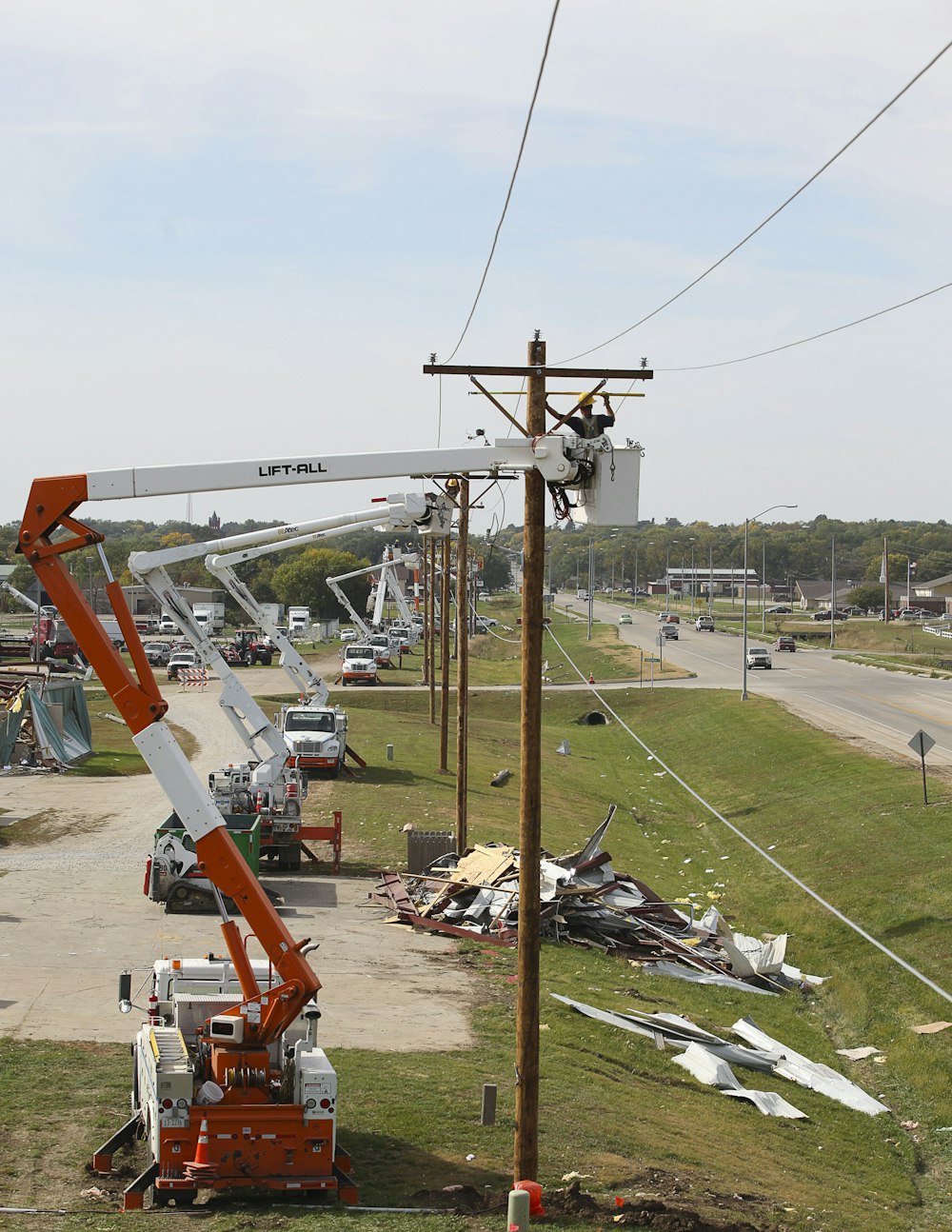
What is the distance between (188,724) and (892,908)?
29.2 m

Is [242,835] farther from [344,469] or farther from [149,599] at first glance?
[149,599]

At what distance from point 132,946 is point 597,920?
7.72 m

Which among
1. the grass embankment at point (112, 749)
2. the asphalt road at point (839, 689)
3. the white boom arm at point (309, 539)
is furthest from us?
the asphalt road at point (839, 689)

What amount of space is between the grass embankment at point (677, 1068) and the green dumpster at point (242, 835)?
432cm

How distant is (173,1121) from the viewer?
38.4 feet

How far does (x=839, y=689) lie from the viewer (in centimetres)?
6806

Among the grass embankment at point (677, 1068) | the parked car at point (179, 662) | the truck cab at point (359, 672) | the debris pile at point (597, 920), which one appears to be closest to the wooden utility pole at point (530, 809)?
the grass embankment at point (677, 1068)

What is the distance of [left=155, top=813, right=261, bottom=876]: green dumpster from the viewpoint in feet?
79.3

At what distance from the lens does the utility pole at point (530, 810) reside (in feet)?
41.3

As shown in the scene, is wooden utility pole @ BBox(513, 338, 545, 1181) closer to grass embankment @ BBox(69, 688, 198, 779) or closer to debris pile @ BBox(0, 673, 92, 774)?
grass embankment @ BBox(69, 688, 198, 779)

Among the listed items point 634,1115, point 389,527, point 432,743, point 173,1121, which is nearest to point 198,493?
point 173,1121

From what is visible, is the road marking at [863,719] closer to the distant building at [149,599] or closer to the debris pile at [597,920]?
the debris pile at [597,920]

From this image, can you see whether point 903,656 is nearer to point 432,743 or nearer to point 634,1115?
point 432,743

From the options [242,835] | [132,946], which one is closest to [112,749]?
[242,835]
